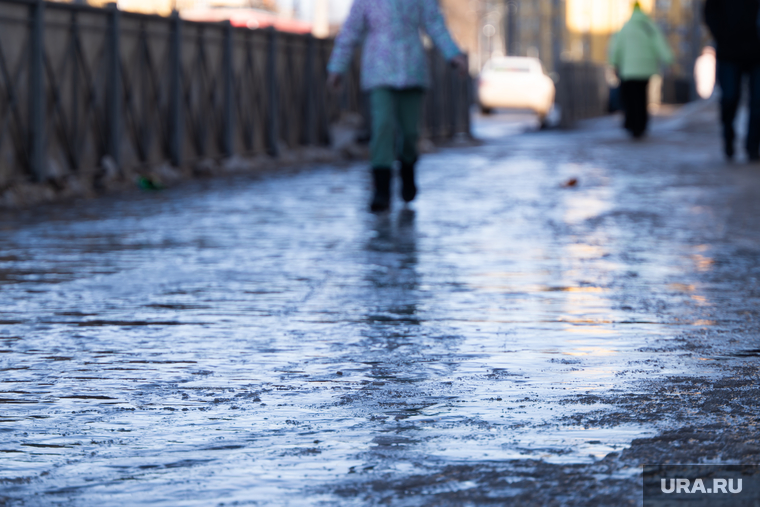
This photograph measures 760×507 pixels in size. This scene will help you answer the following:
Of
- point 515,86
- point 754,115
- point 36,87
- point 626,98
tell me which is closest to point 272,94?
point 754,115

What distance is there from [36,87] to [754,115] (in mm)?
6859

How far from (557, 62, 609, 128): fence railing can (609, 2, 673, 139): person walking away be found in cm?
813

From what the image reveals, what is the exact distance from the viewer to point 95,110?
11023 mm

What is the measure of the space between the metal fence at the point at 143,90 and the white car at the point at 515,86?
16.4 m

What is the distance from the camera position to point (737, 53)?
42.5 feet

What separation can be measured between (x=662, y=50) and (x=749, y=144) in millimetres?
5892

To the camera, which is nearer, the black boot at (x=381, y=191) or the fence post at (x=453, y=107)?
the black boot at (x=381, y=191)

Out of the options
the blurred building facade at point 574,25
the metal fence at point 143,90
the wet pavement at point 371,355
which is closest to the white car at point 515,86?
the metal fence at point 143,90

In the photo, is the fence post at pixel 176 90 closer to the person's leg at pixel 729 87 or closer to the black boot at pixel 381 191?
the black boot at pixel 381 191

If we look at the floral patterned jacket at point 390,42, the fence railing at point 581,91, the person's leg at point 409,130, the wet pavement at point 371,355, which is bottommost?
the fence railing at point 581,91

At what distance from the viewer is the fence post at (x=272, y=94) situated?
14.9 metres

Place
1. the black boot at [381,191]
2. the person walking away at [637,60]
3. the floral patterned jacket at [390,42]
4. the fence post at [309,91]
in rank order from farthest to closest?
the person walking away at [637,60]
the fence post at [309,91]
the black boot at [381,191]
the floral patterned jacket at [390,42]

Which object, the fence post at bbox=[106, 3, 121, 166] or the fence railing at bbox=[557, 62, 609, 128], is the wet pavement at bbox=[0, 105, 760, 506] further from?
Answer: the fence railing at bbox=[557, 62, 609, 128]

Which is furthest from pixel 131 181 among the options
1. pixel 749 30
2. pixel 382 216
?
pixel 749 30
